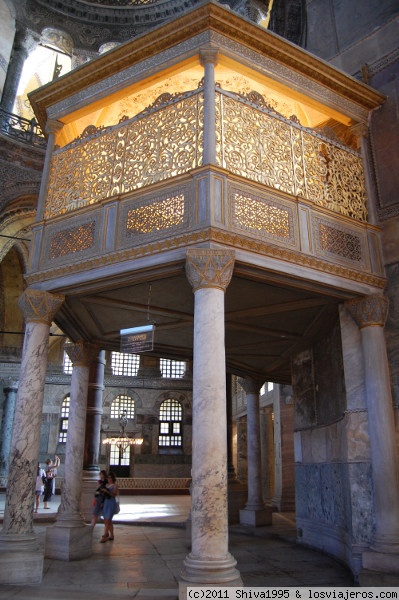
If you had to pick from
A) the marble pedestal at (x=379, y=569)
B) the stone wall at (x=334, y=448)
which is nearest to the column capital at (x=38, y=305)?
the stone wall at (x=334, y=448)

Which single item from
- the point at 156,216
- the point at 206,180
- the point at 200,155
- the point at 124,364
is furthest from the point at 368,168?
the point at 124,364

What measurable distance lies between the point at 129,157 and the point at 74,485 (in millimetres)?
5549

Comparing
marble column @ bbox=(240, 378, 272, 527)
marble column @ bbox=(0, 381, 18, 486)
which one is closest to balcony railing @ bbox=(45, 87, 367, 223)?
marble column @ bbox=(240, 378, 272, 527)

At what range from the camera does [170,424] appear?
96.1ft

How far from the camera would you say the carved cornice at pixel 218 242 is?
6039mm

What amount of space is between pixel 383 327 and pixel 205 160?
3461mm

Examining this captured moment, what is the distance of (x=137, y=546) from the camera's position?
8906mm

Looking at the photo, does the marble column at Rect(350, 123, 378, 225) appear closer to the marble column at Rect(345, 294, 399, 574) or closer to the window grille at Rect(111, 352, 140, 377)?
the marble column at Rect(345, 294, 399, 574)

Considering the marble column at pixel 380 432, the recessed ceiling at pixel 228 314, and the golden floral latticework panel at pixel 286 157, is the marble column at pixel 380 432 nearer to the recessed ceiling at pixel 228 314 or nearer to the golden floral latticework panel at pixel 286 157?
the recessed ceiling at pixel 228 314

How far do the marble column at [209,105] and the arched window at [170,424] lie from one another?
2464cm

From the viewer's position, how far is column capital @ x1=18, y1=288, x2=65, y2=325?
23.2ft

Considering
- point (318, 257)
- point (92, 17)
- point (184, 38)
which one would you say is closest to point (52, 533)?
point (318, 257)

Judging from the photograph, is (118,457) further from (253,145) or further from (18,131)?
(253,145)

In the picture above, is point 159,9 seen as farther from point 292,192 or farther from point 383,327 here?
point 383,327
